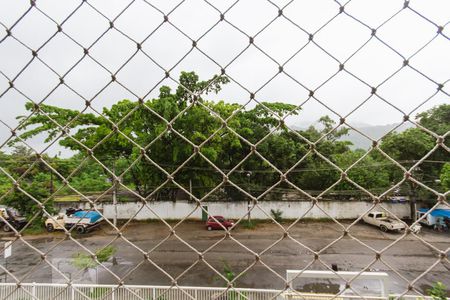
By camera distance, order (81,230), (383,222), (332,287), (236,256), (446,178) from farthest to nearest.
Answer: (383,222) < (81,230) < (446,178) < (236,256) < (332,287)

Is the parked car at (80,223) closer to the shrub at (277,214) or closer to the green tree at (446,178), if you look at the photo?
the shrub at (277,214)

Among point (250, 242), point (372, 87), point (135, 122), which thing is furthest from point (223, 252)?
point (372, 87)

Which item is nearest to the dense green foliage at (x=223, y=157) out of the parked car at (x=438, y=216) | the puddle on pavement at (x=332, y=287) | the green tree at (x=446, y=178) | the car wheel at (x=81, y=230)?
the green tree at (x=446, y=178)

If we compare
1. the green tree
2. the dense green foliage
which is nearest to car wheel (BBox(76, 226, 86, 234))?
the dense green foliage

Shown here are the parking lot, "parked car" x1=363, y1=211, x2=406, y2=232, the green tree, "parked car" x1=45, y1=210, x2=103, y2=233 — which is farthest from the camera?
"parked car" x1=363, y1=211, x2=406, y2=232

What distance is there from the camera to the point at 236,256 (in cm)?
788

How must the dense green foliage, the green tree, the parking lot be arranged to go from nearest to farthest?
the parking lot < the dense green foliage < the green tree

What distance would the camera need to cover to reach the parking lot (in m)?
6.44

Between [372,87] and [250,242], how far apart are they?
347 inches

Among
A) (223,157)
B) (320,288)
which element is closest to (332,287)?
(320,288)

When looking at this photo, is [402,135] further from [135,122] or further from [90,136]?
[90,136]

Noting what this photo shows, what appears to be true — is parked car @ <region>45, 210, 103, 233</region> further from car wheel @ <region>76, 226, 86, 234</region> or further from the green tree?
the green tree

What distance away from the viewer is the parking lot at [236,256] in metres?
6.44

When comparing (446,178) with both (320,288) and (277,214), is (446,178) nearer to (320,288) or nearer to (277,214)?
(277,214)
